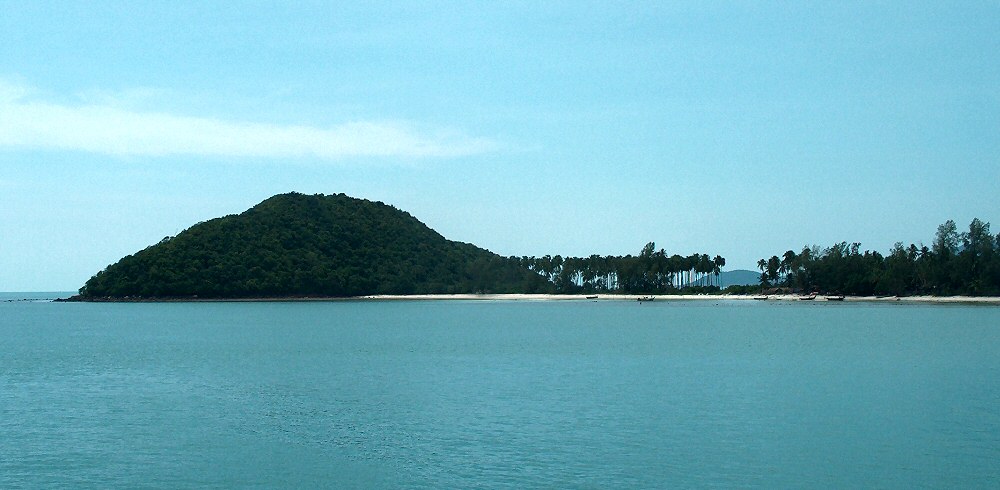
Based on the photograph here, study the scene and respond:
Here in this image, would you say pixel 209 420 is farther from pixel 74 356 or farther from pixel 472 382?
pixel 74 356

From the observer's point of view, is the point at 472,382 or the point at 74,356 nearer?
the point at 472,382

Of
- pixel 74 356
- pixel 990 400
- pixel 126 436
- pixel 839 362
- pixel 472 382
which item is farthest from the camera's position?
pixel 74 356

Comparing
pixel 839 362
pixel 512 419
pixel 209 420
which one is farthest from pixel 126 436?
pixel 839 362

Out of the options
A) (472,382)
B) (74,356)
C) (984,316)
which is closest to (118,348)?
(74,356)

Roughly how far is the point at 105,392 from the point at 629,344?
49.0 meters

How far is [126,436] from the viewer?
35.3 meters

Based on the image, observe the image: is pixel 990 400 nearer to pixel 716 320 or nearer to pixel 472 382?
pixel 472 382

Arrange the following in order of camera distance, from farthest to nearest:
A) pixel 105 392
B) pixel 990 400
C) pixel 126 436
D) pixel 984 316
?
pixel 984 316 < pixel 105 392 < pixel 990 400 < pixel 126 436

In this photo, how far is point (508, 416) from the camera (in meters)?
39.1

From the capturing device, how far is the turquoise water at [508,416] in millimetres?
28984

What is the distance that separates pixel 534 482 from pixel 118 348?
67883mm

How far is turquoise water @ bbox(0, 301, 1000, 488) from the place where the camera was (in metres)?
29.0

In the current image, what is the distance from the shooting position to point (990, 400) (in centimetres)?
4397

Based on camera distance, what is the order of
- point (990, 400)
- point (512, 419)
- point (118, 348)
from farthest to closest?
1. point (118, 348)
2. point (990, 400)
3. point (512, 419)
